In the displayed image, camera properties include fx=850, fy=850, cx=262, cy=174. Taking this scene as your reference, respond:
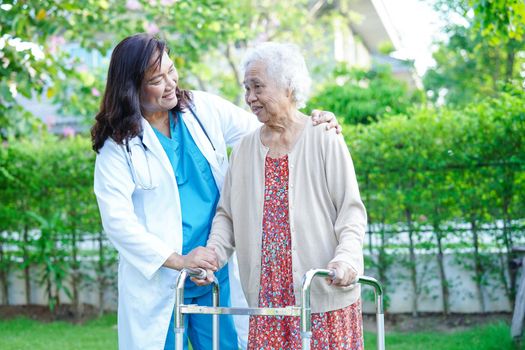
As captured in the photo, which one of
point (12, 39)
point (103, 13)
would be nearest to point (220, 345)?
point (12, 39)

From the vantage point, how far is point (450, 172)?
638 centimetres

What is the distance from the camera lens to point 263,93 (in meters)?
2.85

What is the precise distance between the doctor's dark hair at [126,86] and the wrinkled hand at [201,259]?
0.52 m

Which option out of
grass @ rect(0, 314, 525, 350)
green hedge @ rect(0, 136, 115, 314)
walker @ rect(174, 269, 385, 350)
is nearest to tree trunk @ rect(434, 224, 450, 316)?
grass @ rect(0, 314, 525, 350)

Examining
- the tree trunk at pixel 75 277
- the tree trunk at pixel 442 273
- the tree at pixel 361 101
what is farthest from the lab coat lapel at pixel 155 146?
the tree at pixel 361 101

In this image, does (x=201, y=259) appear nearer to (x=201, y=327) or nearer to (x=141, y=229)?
(x=141, y=229)

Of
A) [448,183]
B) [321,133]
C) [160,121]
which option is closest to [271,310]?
[321,133]

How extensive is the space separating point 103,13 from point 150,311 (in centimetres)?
550

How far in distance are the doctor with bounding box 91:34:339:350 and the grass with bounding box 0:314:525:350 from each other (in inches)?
121

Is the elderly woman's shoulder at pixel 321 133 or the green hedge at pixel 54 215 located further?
the green hedge at pixel 54 215

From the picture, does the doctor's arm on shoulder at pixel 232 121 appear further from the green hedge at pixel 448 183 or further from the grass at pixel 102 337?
the green hedge at pixel 448 183

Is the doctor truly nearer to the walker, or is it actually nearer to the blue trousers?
the blue trousers

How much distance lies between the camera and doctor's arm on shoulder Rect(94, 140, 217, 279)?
3014 mm

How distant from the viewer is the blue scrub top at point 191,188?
3.17 metres
